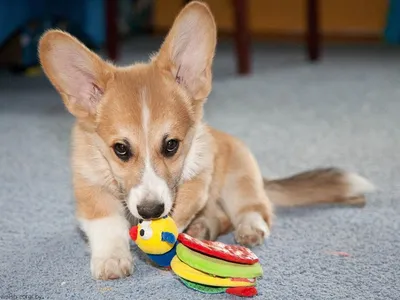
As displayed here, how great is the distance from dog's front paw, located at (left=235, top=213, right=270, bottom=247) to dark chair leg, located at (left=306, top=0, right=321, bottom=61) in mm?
3648

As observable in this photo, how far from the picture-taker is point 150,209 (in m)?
1.49

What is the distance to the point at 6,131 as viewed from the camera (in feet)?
10.3

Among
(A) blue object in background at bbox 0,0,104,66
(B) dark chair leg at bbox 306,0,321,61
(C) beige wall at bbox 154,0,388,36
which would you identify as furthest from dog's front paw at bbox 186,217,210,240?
(C) beige wall at bbox 154,0,388,36

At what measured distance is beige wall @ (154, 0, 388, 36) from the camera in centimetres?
698

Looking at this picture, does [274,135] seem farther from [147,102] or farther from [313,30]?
[313,30]

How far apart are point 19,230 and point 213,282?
715 mm

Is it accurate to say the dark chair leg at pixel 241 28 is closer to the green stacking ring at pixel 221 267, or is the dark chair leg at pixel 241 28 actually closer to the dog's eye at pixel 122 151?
the dog's eye at pixel 122 151

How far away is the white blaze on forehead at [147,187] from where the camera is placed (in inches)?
59.1

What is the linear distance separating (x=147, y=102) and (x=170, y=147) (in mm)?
119

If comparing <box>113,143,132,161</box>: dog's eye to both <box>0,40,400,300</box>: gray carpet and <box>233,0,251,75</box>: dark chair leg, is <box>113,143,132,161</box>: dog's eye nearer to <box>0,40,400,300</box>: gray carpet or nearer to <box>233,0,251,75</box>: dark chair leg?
<box>0,40,400,300</box>: gray carpet

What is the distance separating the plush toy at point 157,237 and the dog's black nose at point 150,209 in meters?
0.04

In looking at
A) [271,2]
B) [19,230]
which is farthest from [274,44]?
[19,230]

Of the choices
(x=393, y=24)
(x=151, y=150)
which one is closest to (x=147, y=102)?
(x=151, y=150)

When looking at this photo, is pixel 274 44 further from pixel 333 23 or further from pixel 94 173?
pixel 94 173
